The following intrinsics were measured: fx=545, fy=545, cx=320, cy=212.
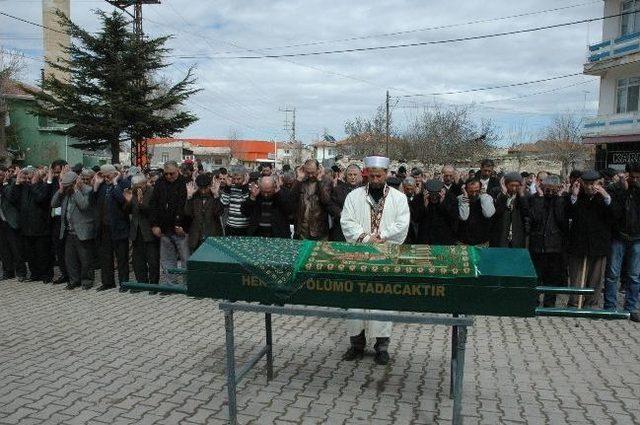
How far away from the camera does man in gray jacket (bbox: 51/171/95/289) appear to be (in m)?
9.07

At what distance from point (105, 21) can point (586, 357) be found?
27661mm

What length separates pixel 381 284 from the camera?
3.95m

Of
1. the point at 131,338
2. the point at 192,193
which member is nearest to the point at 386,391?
the point at 131,338

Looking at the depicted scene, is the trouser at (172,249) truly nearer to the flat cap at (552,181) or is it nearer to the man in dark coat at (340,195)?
the man in dark coat at (340,195)

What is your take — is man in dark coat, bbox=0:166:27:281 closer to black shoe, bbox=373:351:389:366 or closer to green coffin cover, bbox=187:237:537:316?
green coffin cover, bbox=187:237:537:316

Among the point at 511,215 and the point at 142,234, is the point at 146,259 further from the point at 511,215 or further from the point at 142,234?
the point at 511,215

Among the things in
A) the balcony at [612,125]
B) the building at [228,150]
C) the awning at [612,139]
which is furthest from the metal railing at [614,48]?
the building at [228,150]

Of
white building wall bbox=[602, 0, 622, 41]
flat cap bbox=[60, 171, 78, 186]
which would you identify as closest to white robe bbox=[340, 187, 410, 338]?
flat cap bbox=[60, 171, 78, 186]

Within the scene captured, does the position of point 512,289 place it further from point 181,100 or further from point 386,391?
point 181,100

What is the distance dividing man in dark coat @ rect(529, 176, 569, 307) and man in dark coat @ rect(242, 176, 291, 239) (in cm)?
370

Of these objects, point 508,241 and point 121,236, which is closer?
point 508,241

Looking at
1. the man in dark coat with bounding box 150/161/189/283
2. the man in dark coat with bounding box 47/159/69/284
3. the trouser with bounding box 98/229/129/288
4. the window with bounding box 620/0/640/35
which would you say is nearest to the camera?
the man in dark coat with bounding box 150/161/189/283

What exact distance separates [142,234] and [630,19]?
93.5 ft

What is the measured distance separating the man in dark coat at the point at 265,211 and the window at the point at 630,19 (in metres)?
26.6
